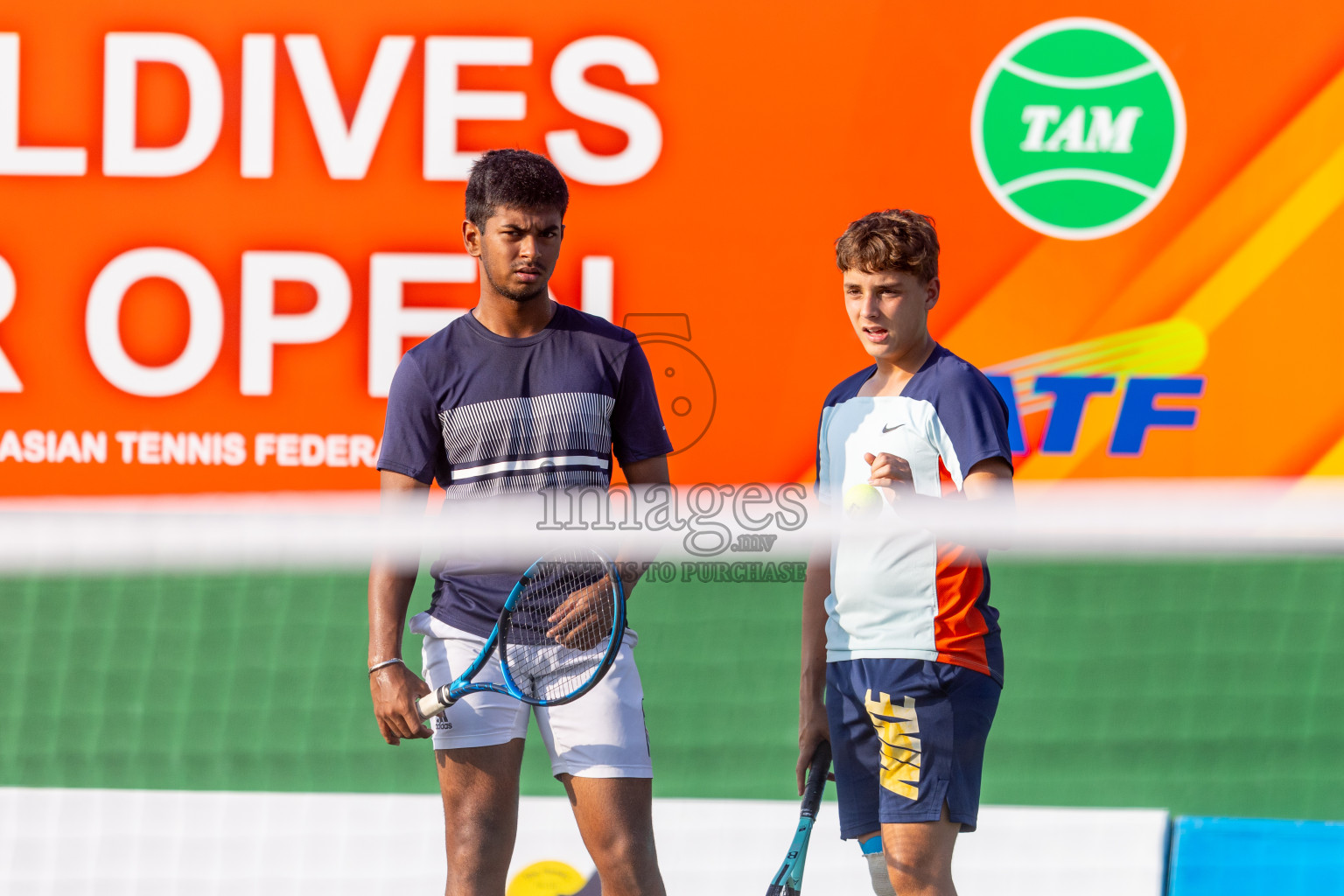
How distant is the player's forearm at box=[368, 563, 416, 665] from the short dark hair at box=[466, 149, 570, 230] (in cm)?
63

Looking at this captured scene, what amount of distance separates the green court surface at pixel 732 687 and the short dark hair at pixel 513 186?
171 centimetres

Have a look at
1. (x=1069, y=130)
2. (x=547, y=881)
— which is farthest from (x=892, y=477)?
(x=1069, y=130)

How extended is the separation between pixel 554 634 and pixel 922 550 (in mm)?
646

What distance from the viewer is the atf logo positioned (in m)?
3.69

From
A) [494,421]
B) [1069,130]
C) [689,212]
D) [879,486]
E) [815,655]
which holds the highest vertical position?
[1069,130]

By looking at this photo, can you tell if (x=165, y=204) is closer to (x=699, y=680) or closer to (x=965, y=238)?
(x=699, y=680)

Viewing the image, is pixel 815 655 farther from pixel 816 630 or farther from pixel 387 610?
pixel 387 610

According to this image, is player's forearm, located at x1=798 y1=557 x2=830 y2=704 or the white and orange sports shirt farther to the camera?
player's forearm, located at x1=798 y1=557 x2=830 y2=704

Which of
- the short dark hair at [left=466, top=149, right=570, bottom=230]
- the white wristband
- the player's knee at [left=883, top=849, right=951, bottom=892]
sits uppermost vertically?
the short dark hair at [left=466, top=149, right=570, bottom=230]

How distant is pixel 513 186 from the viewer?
88.6 inches

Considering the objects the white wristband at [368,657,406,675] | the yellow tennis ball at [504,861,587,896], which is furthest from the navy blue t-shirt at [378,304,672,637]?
the yellow tennis ball at [504,861,587,896]

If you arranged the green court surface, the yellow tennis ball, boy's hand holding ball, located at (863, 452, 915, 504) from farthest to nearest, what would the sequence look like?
the green court surface, the yellow tennis ball, boy's hand holding ball, located at (863, 452, 915, 504)

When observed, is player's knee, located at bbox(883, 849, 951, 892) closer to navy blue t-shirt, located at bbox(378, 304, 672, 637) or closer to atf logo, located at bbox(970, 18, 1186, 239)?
navy blue t-shirt, located at bbox(378, 304, 672, 637)

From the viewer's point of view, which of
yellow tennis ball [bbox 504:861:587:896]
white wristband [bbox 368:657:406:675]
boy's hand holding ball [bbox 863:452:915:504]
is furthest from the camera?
yellow tennis ball [bbox 504:861:587:896]
